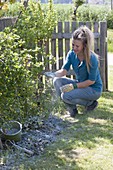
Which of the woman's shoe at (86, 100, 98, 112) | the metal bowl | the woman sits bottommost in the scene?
the woman's shoe at (86, 100, 98, 112)

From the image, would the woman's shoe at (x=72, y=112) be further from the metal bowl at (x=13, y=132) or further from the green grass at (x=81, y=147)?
the metal bowl at (x=13, y=132)

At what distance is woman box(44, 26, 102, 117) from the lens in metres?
4.94

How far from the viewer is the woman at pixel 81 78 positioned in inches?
195

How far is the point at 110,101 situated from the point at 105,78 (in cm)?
95

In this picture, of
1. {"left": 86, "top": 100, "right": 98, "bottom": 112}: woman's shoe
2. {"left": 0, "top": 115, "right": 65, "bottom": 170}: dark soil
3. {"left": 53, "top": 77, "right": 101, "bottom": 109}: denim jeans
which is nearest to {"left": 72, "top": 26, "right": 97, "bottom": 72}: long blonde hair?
{"left": 53, "top": 77, "right": 101, "bottom": 109}: denim jeans

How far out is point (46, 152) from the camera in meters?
3.92

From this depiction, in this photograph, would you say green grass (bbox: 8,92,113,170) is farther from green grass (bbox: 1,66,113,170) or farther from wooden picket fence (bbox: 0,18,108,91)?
wooden picket fence (bbox: 0,18,108,91)

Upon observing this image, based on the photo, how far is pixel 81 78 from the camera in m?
5.24

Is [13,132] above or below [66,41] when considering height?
below

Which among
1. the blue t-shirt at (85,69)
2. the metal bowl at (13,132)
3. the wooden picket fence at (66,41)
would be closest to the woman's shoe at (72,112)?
the blue t-shirt at (85,69)

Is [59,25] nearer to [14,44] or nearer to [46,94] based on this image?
[46,94]

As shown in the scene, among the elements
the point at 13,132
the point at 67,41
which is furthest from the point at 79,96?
the point at 67,41

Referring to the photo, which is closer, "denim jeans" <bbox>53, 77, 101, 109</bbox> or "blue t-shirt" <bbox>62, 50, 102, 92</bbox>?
"blue t-shirt" <bbox>62, 50, 102, 92</bbox>

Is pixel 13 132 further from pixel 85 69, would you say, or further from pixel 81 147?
pixel 85 69
